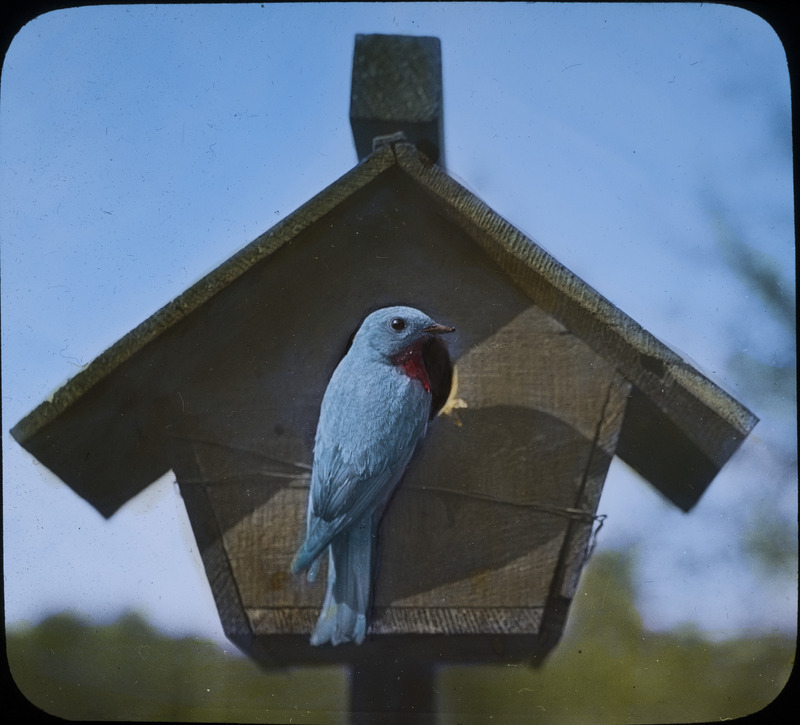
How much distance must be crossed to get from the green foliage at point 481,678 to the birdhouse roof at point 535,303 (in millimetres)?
197

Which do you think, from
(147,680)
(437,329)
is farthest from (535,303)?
(147,680)

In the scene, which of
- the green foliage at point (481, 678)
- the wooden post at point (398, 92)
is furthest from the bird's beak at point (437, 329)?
the green foliage at point (481, 678)

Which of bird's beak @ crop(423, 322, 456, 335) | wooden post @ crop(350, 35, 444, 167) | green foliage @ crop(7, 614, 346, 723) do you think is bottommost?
green foliage @ crop(7, 614, 346, 723)

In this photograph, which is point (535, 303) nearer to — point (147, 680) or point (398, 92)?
point (398, 92)

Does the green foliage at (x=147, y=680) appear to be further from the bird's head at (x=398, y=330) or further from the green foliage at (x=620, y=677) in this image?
the bird's head at (x=398, y=330)

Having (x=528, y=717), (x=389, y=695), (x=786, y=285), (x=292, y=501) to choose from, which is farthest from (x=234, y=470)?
(x=786, y=285)

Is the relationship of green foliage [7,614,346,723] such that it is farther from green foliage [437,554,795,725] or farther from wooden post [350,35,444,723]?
green foliage [437,554,795,725]

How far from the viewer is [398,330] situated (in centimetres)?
90

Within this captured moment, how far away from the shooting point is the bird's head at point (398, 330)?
90 centimetres

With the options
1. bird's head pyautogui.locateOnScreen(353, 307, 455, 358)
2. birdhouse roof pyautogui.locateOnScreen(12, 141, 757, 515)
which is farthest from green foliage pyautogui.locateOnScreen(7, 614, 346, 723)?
bird's head pyautogui.locateOnScreen(353, 307, 455, 358)

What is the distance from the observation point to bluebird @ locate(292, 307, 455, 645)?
89 cm

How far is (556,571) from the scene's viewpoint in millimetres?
948

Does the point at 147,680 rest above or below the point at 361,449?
below

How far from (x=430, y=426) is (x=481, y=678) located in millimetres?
356
